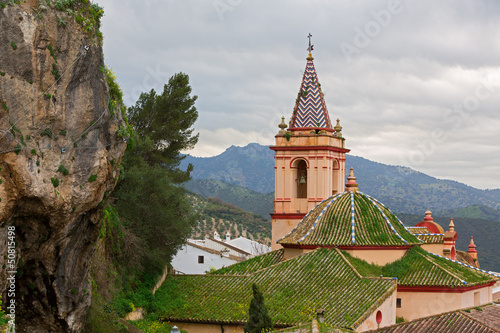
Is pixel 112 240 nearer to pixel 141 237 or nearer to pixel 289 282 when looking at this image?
pixel 141 237

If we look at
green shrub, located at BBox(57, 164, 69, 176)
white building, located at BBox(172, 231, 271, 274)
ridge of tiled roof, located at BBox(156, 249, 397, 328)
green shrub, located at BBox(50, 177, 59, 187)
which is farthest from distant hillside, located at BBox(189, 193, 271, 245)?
green shrub, located at BBox(50, 177, 59, 187)

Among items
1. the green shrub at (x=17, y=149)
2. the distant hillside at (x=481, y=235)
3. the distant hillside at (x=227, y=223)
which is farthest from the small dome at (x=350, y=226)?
the distant hillside at (x=481, y=235)

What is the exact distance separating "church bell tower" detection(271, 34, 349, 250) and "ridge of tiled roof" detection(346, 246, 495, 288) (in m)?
7.04

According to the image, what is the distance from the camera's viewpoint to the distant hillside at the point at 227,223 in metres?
75.4

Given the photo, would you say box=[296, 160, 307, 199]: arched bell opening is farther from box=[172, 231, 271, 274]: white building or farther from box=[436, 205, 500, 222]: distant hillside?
box=[436, 205, 500, 222]: distant hillside

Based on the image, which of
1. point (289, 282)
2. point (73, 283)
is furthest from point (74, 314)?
point (289, 282)

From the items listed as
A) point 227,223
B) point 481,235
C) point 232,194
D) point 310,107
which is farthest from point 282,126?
point 232,194

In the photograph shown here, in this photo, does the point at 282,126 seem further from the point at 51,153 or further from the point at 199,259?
the point at 51,153

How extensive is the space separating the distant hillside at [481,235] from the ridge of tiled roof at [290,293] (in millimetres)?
71183

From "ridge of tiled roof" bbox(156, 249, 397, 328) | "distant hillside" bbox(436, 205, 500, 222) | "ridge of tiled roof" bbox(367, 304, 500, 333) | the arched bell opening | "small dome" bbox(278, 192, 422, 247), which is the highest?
"distant hillside" bbox(436, 205, 500, 222)

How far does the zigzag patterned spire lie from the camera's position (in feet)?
107

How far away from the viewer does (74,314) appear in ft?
55.8

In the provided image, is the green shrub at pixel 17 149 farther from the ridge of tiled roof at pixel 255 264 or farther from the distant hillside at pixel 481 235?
the distant hillside at pixel 481 235

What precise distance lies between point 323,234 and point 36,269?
12.8 metres
